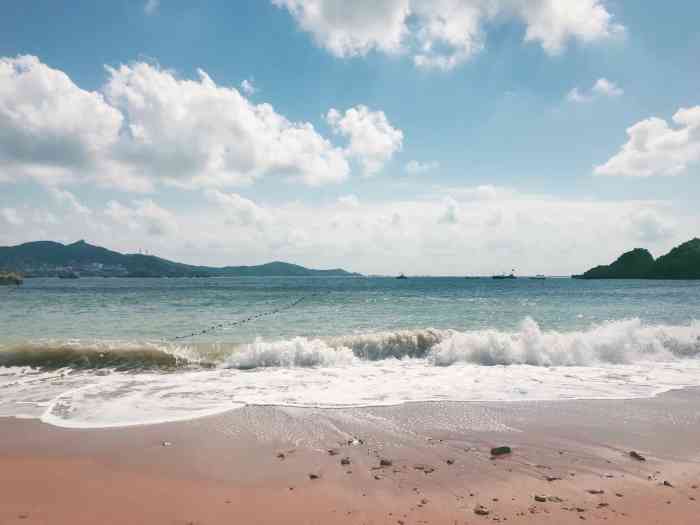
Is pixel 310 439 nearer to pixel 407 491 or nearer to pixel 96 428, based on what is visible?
pixel 407 491

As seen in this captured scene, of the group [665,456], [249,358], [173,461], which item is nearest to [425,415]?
[665,456]

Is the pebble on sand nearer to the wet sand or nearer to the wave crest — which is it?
the wet sand

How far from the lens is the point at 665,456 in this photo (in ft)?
21.5

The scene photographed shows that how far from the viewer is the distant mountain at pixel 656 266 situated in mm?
130000

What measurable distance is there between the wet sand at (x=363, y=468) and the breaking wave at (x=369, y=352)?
6.31 m

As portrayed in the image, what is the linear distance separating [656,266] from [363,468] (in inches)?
6891

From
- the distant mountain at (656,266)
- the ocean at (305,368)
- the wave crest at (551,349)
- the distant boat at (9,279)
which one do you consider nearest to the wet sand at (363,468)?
the ocean at (305,368)

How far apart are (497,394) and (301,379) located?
5761 mm

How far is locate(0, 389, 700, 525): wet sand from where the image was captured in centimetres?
494

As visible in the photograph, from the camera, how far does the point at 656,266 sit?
469 feet

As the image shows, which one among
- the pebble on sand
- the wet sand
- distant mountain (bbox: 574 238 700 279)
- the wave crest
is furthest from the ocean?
distant mountain (bbox: 574 238 700 279)

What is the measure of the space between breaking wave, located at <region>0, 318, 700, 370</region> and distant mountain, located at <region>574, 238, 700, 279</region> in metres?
147

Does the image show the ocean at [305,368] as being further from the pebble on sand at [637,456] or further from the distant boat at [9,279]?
the distant boat at [9,279]

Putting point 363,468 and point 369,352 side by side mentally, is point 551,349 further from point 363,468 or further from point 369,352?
point 363,468
